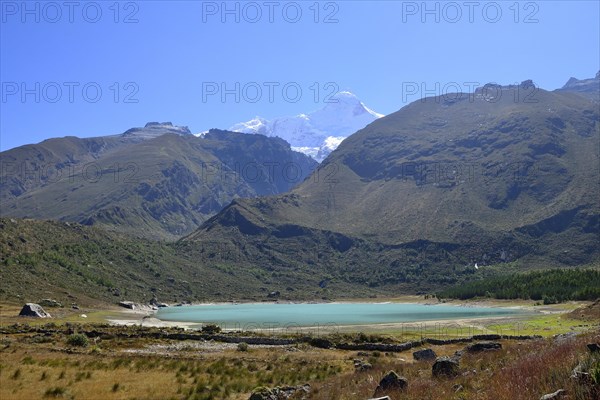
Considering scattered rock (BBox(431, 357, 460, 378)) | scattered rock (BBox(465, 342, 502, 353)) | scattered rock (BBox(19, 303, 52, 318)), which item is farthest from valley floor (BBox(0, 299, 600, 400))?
scattered rock (BBox(19, 303, 52, 318))

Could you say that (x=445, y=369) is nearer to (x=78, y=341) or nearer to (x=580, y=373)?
(x=580, y=373)

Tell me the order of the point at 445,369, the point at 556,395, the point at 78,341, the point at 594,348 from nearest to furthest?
1. the point at 556,395
2. the point at 594,348
3. the point at 445,369
4. the point at 78,341

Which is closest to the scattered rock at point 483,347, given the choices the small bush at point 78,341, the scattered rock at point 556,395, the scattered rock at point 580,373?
the scattered rock at point 580,373

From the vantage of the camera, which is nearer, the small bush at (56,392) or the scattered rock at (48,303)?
the small bush at (56,392)

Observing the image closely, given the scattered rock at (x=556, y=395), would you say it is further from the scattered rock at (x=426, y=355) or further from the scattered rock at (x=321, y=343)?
the scattered rock at (x=321, y=343)

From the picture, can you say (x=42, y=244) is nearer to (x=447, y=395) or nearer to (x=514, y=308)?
(x=514, y=308)

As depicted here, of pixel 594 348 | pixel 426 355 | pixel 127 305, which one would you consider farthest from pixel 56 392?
pixel 127 305

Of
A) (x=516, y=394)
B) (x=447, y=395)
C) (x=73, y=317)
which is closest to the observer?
(x=516, y=394)

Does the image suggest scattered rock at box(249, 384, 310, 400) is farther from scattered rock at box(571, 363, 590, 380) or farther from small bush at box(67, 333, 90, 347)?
small bush at box(67, 333, 90, 347)

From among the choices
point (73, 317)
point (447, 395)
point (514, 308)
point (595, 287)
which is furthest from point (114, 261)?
point (447, 395)
